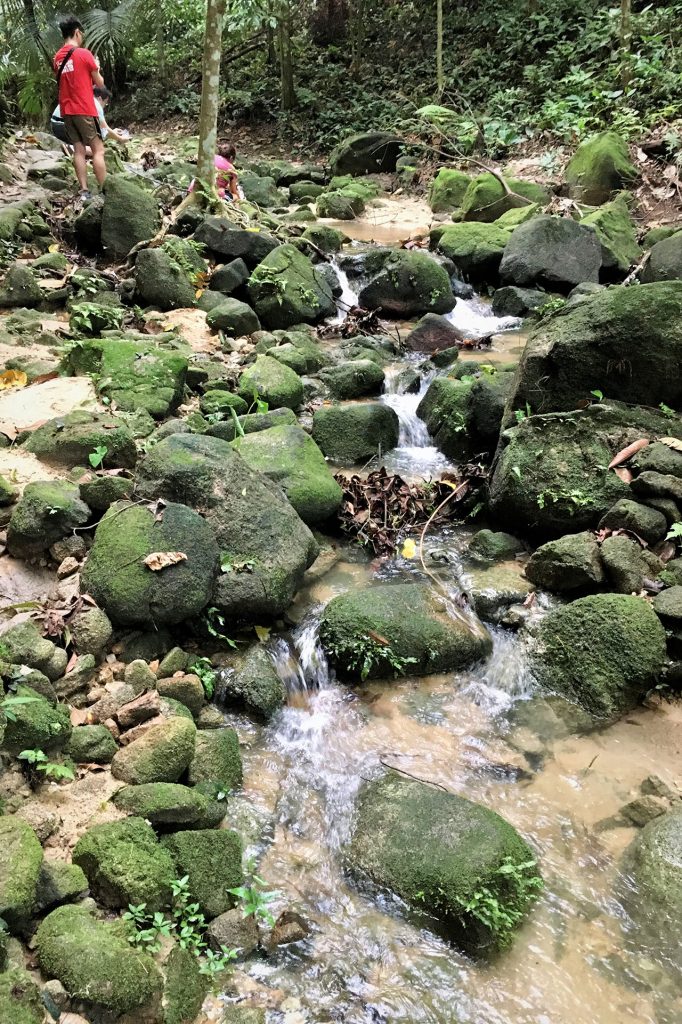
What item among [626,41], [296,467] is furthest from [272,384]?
[626,41]

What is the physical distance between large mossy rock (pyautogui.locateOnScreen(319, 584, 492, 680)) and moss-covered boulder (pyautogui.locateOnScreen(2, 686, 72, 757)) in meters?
1.92

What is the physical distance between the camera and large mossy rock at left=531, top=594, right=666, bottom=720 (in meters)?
4.55

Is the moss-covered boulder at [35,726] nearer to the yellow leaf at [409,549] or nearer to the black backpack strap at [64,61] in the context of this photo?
the yellow leaf at [409,549]

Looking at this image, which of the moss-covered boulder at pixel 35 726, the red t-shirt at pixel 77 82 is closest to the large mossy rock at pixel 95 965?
the moss-covered boulder at pixel 35 726

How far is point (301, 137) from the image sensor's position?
2169cm

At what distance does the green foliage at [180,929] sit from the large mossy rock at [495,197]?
13675 mm

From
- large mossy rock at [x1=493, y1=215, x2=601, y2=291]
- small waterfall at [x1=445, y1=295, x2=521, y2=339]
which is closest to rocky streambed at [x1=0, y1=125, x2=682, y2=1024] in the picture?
small waterfall at [x1=445, y1=295, x2=521, y2=339]

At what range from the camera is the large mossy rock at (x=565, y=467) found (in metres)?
5.63

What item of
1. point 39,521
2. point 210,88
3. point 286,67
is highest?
point 286,67

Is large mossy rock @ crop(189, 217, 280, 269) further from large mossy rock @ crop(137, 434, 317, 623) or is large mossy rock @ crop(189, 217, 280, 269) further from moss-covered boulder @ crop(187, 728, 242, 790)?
moss-covered boulder @ crop(187, 728, 242, 790)

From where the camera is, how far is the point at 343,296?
1116 centimetres

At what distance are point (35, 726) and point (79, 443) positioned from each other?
2598 millimetres

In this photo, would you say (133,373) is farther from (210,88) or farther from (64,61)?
(210,88)

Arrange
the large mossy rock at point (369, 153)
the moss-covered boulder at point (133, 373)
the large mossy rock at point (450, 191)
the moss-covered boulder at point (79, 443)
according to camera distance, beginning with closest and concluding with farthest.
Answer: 1. the moss-covered boulder at point (79, 443)
2. the moss-covered boulder at point (133, 373)
3. the large mossy rock at point (450, 191)
4. the large mossy rock at point (369, 153)
